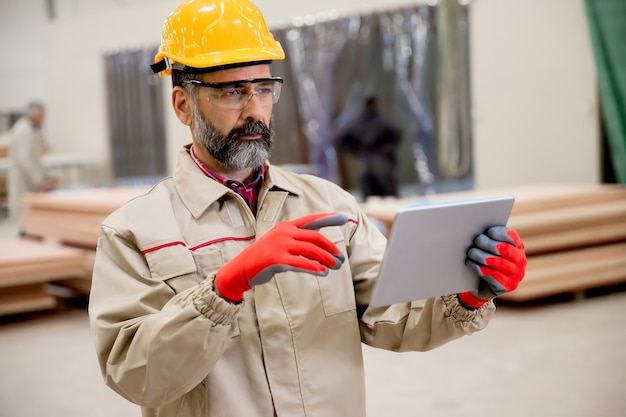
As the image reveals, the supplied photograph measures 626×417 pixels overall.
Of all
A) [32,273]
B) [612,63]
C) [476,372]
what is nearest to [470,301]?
[476,372]

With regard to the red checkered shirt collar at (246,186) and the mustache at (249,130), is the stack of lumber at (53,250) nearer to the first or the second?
the red checkered shirt collar at (246,186)

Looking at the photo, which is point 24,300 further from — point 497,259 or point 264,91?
point 497,259

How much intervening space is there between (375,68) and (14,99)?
29.7ft

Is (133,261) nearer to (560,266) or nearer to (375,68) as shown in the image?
(560,266)

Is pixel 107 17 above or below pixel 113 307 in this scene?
above

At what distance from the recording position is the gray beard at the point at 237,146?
1.91 meters

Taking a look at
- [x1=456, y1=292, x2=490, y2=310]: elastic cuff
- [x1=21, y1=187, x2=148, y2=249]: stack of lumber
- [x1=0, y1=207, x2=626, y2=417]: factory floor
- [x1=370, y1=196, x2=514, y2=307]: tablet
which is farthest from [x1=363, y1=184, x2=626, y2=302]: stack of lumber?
[x1=370, y1=196, x2=514, y2=307]: tablet

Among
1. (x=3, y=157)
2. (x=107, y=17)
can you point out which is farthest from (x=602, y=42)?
(x=3, y=157)

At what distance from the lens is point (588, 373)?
475 cm

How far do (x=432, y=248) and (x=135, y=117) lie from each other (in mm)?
11994

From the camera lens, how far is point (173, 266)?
5.82 ft

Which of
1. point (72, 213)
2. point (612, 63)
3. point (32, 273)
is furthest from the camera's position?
point (612, 63)

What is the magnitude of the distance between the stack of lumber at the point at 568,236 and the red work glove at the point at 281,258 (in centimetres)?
480

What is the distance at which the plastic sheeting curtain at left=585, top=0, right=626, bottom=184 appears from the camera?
7.88 m
